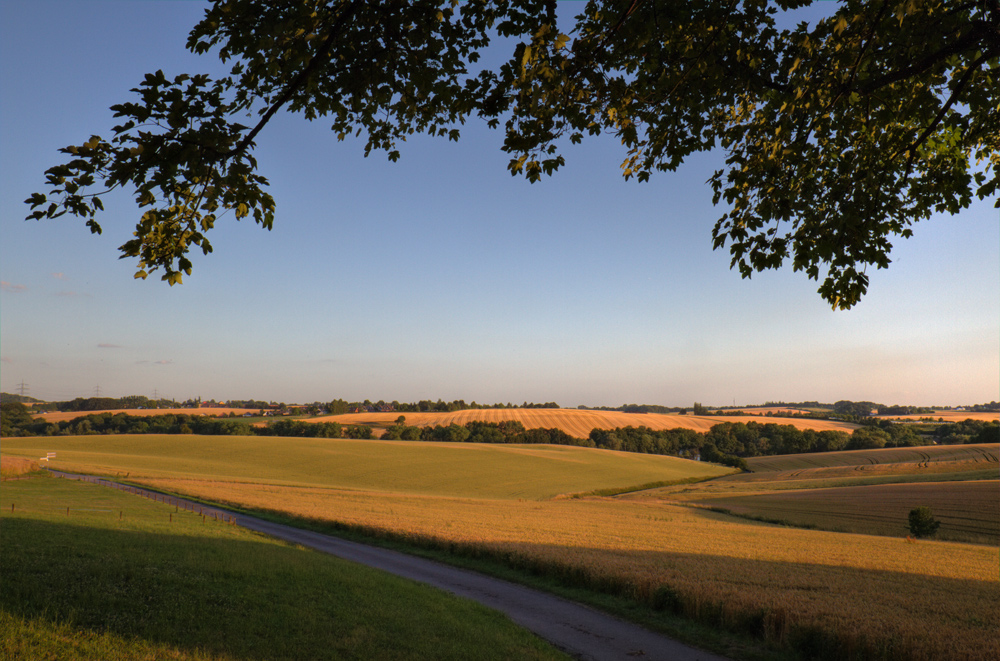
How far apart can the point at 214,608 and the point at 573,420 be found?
118373 millimetres

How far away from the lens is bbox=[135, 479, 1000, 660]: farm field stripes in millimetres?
11750

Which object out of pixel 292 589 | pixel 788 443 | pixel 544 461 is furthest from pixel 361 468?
pixel 788 443

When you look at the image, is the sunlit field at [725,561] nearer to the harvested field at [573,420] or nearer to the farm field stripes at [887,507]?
the farm field stripes at [887,507]

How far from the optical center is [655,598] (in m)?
14.4

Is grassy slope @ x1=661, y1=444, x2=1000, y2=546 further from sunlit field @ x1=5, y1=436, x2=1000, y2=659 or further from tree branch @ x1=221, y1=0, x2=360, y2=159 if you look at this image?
tree branch @ x1=221, y1=0, x2=360, y2=159

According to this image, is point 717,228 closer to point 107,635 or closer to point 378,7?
point 378,7

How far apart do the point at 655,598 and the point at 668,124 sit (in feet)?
40.1

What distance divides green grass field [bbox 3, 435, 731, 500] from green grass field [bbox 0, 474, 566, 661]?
4395 cm

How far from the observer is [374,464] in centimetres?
7744

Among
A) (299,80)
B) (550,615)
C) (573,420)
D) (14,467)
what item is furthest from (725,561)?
(573,420)

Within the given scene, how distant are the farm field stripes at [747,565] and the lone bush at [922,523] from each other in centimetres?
573

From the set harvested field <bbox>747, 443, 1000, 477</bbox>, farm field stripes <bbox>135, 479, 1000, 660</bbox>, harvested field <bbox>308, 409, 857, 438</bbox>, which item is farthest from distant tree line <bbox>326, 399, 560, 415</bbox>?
farm field stripes <bbox>135, 479, 1000, 660</bbox>

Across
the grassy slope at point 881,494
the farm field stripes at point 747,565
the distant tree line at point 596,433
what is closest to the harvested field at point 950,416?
the distant tree line at point 596,433

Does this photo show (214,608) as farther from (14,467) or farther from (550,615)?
(14,467)
